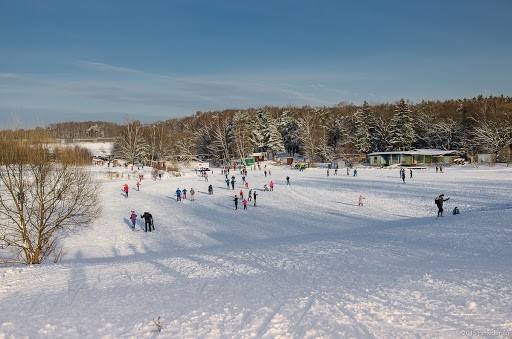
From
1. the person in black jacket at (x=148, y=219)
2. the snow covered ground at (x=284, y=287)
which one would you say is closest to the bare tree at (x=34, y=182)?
the snow covered ground at (x=284, y=287)

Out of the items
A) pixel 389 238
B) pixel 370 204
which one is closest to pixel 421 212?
pixel 370 204

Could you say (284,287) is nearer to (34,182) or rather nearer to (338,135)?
(34,182)

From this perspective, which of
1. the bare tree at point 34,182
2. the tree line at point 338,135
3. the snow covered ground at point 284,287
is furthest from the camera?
the tree line at point 338,135

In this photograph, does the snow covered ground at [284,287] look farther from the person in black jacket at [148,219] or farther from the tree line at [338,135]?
the tree line at [338,135]

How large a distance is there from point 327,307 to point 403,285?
2114 mm

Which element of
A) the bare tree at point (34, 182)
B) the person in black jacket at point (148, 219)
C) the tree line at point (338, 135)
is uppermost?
the tree line at point (338, 135)

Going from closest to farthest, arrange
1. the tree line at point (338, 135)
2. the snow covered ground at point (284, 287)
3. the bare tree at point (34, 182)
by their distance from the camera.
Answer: the snow covered ground at point (284, 287)
the bare tree at point (34, 182)
the tree line at point (338, 135)

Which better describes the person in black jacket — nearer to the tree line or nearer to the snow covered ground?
the snow covered ground

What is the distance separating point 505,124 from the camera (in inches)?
2240

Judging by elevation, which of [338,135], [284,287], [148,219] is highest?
[338,135]

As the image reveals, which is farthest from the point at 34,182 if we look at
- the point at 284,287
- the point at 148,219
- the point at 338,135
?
the point at 338,135

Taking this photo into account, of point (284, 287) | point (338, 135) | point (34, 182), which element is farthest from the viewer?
point (338, 135)

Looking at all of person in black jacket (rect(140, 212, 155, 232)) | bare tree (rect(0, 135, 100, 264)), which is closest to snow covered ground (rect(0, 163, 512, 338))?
person in black jacket (rect(140, 212, 155, 232))

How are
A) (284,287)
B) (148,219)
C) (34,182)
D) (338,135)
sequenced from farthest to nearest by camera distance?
(338,135), (148,219), (34,182), (284,287)
